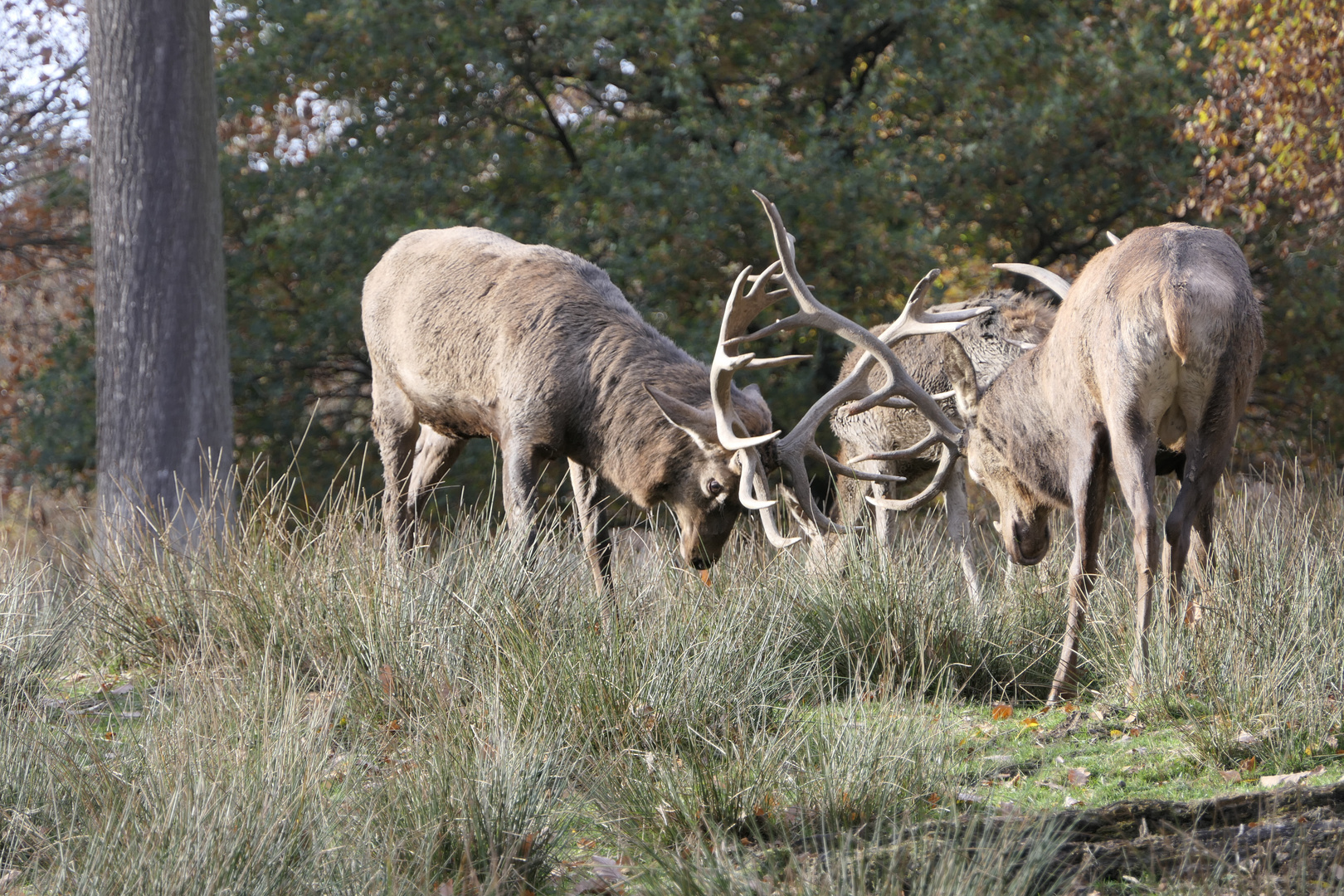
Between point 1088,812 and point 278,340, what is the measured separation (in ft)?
35.7

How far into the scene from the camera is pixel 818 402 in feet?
20.6

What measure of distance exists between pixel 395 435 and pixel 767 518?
122 inches

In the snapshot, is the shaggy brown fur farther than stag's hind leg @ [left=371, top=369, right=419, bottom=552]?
No

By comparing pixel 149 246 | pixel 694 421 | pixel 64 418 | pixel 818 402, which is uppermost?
pixel 149 246

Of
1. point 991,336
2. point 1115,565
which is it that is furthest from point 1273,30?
point 1115,565

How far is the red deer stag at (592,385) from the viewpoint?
6543 millimetres

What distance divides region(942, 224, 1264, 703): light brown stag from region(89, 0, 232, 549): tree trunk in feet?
20.0

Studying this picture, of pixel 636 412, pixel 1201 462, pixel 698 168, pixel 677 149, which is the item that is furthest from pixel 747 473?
pixel 677 149

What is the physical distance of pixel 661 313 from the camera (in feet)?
38.6

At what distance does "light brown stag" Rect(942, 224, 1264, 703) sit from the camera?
4.84 meters

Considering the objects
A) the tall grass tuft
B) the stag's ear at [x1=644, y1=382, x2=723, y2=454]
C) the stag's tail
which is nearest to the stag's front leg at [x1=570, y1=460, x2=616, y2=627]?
the tall grass tuft

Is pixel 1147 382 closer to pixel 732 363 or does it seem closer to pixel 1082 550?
pixel 1082 550

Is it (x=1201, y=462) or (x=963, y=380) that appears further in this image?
(x=963, y=380)

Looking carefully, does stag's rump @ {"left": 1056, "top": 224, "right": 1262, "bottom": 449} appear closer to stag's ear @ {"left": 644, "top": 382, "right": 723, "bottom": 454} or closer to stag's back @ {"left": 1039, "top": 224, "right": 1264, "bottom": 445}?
stag's back @ {"left": 1039, "top": 224, "right": 1264, "bottom": 445}
